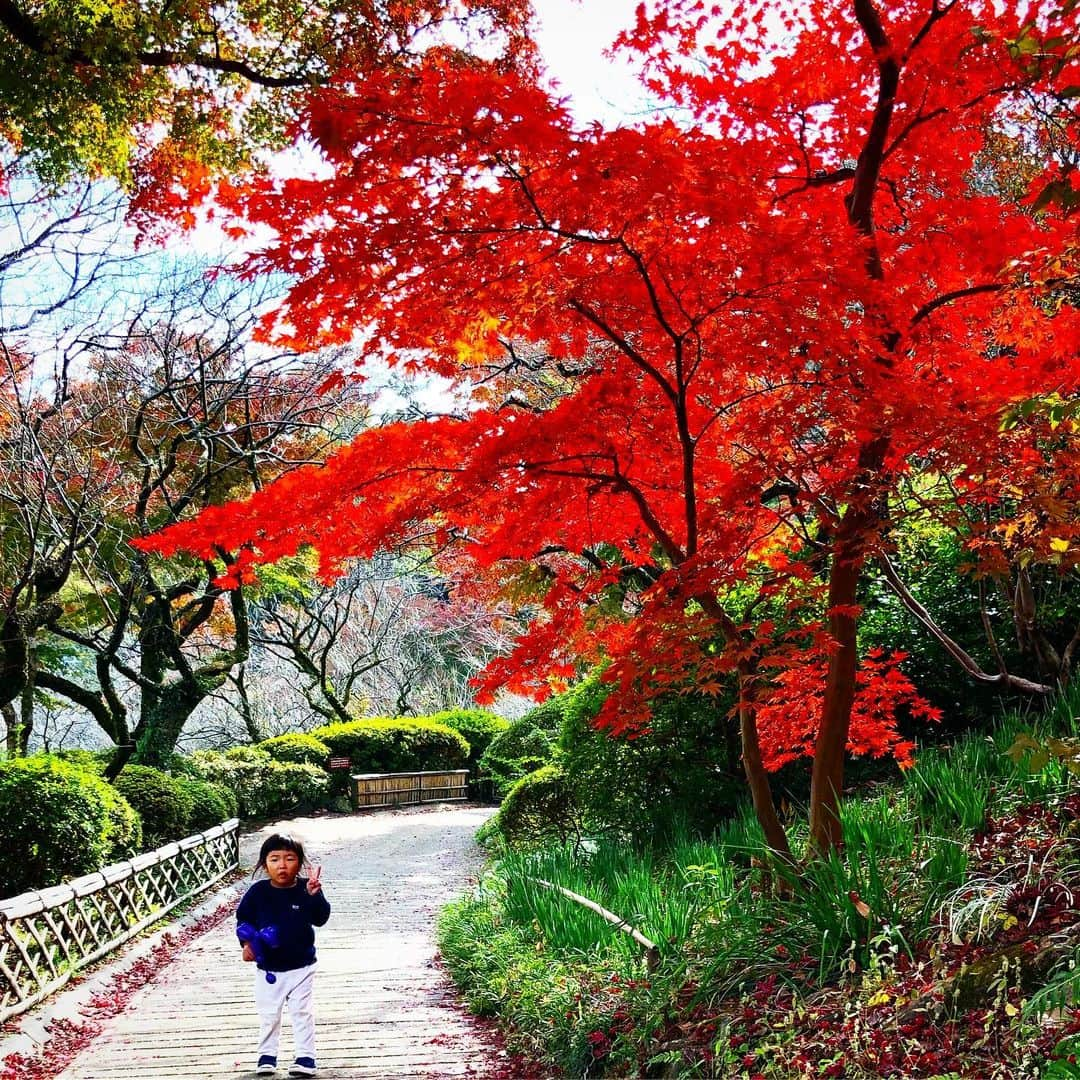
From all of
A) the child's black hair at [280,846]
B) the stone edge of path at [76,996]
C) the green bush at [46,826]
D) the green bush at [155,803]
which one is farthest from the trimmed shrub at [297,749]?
the child's black hair at [280,846]

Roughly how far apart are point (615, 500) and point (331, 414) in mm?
9045

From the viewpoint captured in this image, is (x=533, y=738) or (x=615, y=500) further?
(x=533, y=738)

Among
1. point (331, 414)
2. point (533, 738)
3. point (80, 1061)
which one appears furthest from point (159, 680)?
point (80, 1061)

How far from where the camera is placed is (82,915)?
24.4 ft

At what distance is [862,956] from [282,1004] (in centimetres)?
274

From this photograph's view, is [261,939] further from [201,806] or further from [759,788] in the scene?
[201,806]

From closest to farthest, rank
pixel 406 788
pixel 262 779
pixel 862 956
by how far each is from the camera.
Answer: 1. pixel 862 956
2. pixel 262 779
3. pixel 406 788

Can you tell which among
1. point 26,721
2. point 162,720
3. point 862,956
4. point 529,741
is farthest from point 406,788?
point 862,956

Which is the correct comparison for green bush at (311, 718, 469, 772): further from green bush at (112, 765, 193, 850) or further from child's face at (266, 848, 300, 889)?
child's face at (266, 848, 300, 889)

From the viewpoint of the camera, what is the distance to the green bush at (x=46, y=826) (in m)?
8.05

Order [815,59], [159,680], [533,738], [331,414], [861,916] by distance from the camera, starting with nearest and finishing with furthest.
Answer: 1. [861,916]
2. [815,59]
3. [159,680]
4. [331,414]
5. [533,738]

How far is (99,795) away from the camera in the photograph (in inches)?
336

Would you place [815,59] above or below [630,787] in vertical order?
above

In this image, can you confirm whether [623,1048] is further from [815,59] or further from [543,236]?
[815,59]
